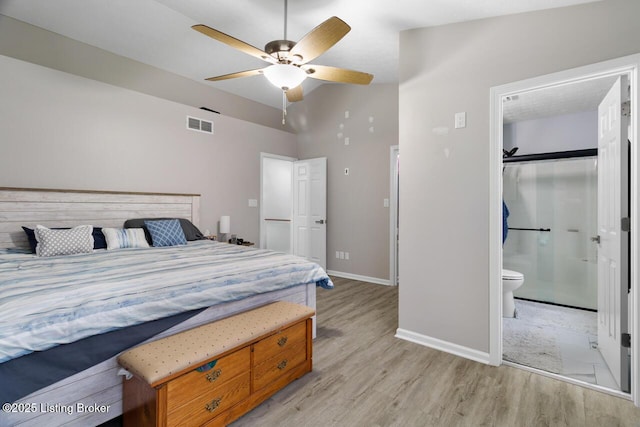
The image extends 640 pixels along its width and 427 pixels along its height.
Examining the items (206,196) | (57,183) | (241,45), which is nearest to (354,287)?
(206,196)

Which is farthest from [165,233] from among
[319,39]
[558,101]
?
[558,101]

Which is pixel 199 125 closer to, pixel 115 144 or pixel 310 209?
pixel 115 144

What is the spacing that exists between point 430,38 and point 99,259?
3352 mm

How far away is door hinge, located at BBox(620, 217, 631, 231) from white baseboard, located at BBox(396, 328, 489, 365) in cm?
125

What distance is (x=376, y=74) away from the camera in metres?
4.11

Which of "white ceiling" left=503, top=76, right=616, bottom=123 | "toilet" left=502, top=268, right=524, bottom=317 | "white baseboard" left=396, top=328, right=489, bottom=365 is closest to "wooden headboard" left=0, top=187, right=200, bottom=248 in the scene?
"white baseboard" left=396, top=328, right=489, bottom=365

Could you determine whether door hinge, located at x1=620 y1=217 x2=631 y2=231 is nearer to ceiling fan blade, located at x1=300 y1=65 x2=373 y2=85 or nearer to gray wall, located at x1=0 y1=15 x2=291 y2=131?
ceiling fan blade, located at x1=300 y1=65 x2=373 y2=85

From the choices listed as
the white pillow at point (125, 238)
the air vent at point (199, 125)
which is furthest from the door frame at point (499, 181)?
the air vent at point (199, 125)

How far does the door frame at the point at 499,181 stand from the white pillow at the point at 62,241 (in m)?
3.49

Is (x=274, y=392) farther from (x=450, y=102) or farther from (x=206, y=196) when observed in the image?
(x=206, y=196)

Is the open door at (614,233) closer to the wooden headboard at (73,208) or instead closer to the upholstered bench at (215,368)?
the upholstered bench at (215,368)

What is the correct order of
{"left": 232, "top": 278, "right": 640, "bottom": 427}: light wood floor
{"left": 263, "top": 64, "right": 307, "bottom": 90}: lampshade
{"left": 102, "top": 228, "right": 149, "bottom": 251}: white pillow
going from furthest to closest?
{"left": 102, "top": 228, "right": 149, "bottom": 251}: white pillow < {"left": 263, "top": 64, "right": 307, "bottom": 90}: lampshade < {"left": 232, "top": 278, "right": 640, "bottom": 427}: light wood floor

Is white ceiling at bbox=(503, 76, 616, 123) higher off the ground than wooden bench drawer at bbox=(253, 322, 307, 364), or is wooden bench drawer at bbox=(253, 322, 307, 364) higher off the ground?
white ceiling at bbox=(503, 76, 616, 123)

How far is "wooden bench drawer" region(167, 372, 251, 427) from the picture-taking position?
1.40m
